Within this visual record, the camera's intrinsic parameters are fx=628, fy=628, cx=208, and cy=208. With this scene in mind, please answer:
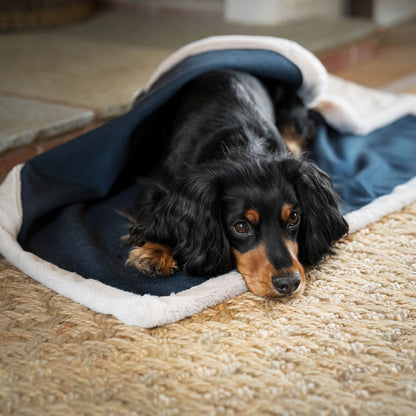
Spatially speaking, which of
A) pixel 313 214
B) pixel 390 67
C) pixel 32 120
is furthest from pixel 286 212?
pixel 390 67

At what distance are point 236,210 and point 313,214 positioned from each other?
0.29 m

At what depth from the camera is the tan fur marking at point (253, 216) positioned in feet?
5.92

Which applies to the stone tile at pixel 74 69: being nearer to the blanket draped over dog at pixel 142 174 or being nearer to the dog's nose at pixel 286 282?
the blanket draped over dog at pixel 142 174

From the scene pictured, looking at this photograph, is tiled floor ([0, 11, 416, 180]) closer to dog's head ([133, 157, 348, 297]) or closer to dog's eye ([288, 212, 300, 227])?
dog's head ([133, 157, 348, 297])

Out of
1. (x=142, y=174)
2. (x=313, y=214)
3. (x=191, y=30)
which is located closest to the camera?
(x=313, y=214)

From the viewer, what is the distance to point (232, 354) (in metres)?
1.60

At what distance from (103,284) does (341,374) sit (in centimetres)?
75

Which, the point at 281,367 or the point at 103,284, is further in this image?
the point at 103,284

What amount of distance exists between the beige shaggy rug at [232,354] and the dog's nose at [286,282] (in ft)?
0.26

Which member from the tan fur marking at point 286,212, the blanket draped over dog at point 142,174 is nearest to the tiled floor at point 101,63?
the blanket draped over dog at point 142,174

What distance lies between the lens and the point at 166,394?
4.75ft

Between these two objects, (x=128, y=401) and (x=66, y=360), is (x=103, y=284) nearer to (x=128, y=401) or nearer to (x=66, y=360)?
(x=66, y=360)

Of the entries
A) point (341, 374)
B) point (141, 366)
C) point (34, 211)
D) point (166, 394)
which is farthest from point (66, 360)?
point (34, 211)

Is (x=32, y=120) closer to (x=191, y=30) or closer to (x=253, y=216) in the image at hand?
(x=253, y=216)
